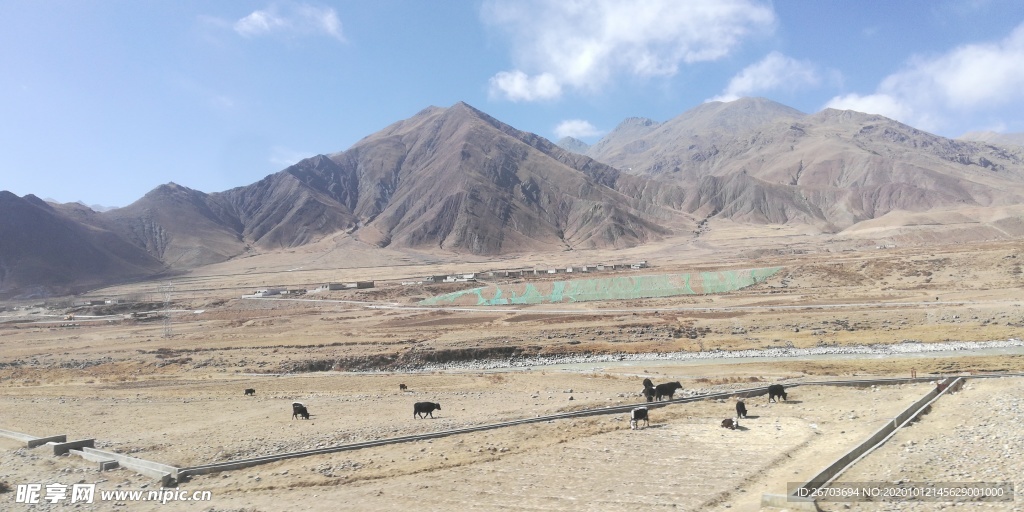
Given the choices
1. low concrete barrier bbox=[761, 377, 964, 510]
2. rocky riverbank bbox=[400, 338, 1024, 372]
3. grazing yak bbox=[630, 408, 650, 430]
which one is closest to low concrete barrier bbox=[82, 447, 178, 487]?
grazing yak bbox=[630, 408, 650, 430]

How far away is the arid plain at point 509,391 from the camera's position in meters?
14.4

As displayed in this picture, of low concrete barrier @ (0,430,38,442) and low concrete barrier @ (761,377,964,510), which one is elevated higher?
low concrete barrier @ (761,377,964,510)

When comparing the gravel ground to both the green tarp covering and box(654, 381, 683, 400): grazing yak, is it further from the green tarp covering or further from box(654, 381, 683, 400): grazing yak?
the green tarp covering

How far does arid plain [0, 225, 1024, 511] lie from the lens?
1444 cm

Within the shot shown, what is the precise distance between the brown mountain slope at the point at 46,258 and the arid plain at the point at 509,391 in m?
98.4

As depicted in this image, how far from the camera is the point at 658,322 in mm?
56844

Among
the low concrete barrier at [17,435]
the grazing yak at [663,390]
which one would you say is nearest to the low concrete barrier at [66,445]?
the low concrete barrier at [17,435]

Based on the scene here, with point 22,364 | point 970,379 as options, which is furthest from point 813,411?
point 22,364

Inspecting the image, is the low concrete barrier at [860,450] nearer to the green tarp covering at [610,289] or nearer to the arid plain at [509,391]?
the arid plain at [509,391]

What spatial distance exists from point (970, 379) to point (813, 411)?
833 centimetres

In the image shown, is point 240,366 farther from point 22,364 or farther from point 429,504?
point 429,504

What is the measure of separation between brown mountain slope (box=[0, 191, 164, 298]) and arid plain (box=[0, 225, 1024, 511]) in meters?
98.4

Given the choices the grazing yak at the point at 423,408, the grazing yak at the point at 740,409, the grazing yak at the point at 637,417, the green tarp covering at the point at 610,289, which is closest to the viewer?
the grazing yak at the point at 637,417

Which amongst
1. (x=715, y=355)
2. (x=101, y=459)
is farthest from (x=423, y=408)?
(x=715, y=355)
